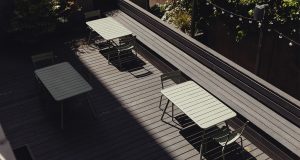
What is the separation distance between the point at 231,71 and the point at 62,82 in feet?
14.8

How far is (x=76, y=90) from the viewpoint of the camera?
372 inches

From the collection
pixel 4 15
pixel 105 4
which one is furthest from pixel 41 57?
pixel 105 4

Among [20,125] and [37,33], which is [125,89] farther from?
[37,33]

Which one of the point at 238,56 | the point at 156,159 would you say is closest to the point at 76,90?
the point at 156,159

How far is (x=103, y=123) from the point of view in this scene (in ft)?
32.2

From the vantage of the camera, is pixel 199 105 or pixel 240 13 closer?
pixel 199 105

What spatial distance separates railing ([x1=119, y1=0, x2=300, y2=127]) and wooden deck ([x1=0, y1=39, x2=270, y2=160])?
1124mm

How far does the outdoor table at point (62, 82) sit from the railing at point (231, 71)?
3564 millimetres

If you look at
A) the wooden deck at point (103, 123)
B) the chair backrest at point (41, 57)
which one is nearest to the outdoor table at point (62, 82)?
the wooden deck at point (103, 123)

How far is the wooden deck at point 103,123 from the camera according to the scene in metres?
8.90

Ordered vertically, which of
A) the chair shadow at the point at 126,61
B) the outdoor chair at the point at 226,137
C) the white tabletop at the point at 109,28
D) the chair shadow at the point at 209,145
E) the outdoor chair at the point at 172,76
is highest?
the white tabletop at the point at 109,28

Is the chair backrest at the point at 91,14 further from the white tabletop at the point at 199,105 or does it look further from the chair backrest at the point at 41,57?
the white tabletop at the point at 199,105

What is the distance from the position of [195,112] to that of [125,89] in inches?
119

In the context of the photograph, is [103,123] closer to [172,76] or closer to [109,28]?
[172,76]
